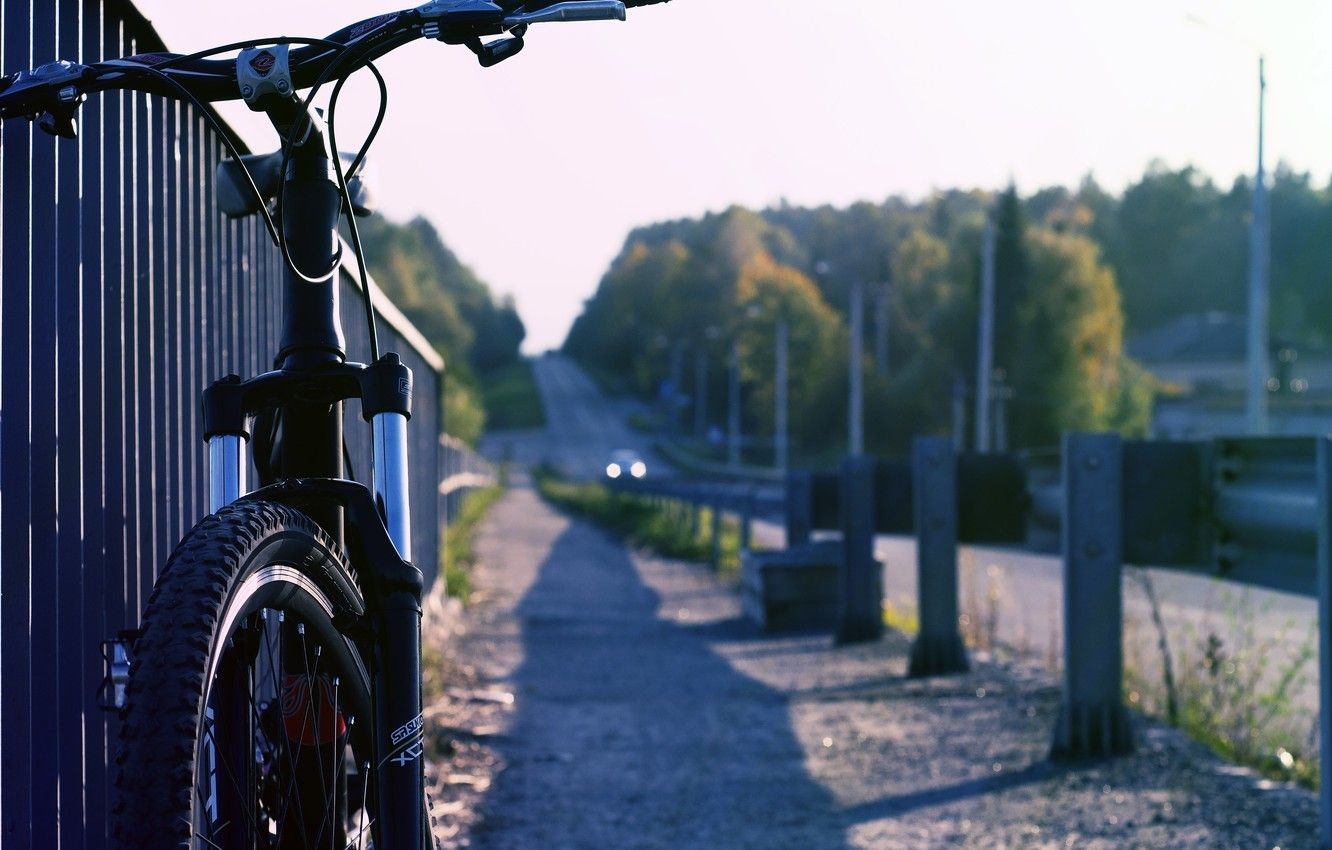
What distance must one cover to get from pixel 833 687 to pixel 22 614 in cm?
584

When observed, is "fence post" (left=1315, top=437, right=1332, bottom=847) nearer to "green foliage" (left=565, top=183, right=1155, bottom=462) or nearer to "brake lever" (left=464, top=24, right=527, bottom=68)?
"brake lever" (left=464, top=24, right=527, bottom=68)

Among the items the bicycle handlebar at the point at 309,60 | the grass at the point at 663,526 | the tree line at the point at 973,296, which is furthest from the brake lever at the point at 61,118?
the tree line at the point at 973,296

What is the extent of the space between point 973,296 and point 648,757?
7786 centimetres

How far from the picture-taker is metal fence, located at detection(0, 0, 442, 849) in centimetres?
268

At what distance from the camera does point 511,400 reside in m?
149

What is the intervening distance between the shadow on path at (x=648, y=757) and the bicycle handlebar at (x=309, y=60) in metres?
3.01

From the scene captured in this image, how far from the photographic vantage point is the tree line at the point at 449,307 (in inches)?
2746

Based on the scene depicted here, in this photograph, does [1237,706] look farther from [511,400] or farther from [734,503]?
[511,400]

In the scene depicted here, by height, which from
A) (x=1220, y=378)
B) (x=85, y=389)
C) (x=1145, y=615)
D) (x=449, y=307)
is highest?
(x=449, y=307)

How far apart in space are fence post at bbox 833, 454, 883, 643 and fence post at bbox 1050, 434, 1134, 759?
3.18 metres

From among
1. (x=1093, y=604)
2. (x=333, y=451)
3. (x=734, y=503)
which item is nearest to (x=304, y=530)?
(x=333, y=451)

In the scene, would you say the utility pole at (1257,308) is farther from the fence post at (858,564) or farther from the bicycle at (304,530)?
the bicycle at (304,530)

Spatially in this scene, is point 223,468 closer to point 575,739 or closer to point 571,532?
point 575,739

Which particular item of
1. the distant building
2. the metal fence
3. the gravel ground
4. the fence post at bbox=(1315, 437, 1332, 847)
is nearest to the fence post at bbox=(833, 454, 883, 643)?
the gravel ground
